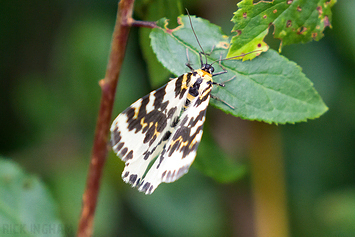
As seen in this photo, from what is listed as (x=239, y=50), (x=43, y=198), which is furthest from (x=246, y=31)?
(x=43, y=198)

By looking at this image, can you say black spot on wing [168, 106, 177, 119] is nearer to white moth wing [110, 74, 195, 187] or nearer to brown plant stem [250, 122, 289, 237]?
white moth wing [110, 74, 195, 187]

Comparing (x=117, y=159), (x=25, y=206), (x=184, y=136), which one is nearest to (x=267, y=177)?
(x=117, y=159)

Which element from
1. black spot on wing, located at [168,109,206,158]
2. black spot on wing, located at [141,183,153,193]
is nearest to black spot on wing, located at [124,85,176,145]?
black spot on wing, located at [168,109,206,158]

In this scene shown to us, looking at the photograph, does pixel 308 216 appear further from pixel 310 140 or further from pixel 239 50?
pixel 239 50

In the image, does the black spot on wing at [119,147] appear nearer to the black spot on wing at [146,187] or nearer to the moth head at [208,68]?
the black spot on wing at [146,187]

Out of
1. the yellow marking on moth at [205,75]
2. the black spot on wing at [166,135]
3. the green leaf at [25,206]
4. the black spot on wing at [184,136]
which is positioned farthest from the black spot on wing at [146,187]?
the green leaf at [25,206]

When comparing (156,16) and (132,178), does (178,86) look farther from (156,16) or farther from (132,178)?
(132,178)

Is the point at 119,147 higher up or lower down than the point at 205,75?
lower down
